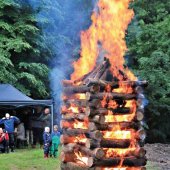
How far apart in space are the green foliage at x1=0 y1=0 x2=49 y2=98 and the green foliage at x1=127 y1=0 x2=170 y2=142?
5566 mm

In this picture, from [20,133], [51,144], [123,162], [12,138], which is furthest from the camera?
[20,133]

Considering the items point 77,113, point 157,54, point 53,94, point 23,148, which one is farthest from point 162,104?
point 77,113

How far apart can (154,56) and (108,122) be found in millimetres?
16255

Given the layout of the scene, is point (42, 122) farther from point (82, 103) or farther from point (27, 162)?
point (82, 103)

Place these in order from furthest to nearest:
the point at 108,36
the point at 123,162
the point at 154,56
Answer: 1. the point at 154,56
2. the point at 108,36
3. the point at 123,162

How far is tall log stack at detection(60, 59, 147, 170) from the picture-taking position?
10.9 metres

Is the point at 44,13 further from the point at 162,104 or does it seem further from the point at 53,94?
the point at 162,104

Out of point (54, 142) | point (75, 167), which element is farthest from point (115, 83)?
point (54, 142)

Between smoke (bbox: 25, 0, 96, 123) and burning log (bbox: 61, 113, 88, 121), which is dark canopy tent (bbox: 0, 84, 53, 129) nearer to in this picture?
smoke (bbox: 25, 0, 96, 123)

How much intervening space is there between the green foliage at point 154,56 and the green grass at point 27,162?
1226cm

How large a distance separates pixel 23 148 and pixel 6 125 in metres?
2.16

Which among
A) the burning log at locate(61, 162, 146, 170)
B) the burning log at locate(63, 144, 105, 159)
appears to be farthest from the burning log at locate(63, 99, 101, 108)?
the burning log at locate(61, 162, 146, 170)

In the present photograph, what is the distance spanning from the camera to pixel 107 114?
11.0 m

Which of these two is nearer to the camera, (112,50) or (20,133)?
(112,50)
